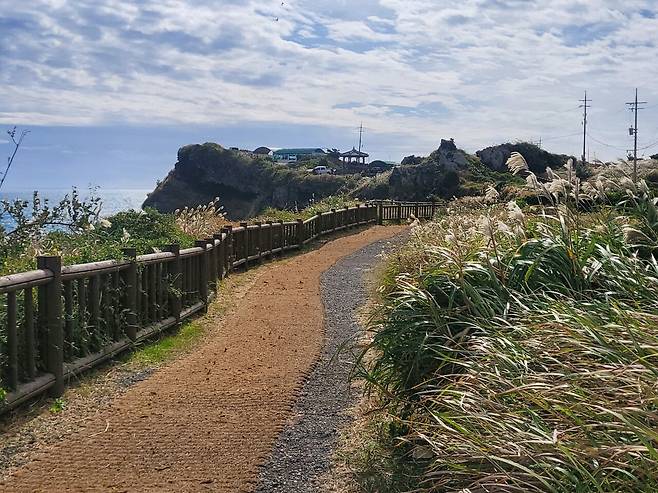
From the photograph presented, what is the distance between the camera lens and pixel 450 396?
4578 millimetres

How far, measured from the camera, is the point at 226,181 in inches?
4151

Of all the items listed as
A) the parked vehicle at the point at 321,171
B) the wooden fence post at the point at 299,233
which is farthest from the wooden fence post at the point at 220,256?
the parked vehicle at the point at 321,171

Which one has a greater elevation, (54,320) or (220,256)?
(54,320)

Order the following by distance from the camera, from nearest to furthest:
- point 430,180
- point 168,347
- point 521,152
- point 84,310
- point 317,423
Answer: point 317,423 < point 84,310 < point 168,347 < point 430,180 < point 521,152

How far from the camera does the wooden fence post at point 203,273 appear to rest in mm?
11430

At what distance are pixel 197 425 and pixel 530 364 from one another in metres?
2.85

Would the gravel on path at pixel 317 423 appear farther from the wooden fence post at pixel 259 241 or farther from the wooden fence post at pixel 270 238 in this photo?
the wooden fence post at pixel 270 238

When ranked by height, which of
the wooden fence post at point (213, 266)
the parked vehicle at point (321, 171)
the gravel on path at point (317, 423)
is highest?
the parked vehicle at point (321, 171)

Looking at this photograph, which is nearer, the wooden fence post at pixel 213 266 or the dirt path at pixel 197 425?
the dirt path at pixel 197 425

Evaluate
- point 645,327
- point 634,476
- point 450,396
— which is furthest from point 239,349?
point 634,476

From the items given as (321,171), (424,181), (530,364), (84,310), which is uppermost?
(321,171)

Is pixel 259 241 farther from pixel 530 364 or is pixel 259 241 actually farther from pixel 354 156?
pixel 354 156

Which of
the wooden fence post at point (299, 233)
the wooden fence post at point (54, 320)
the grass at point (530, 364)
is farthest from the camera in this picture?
the wooden fence post at point (299, 233)

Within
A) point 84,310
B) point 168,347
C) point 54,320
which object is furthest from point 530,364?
point 168,347
